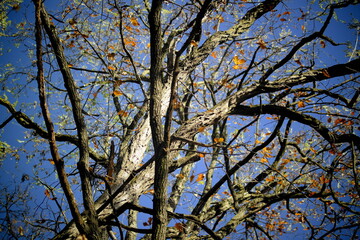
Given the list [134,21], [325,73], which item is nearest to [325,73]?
[325,73]

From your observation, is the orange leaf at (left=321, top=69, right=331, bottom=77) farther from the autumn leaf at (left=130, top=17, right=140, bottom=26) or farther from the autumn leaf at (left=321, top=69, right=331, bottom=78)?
the autumn leaf at (left=130, top=17, right=140, bottom=26)

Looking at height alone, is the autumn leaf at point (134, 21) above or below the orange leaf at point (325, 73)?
above

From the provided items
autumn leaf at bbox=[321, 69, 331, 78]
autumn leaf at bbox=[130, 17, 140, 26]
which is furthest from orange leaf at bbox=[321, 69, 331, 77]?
autumn leaf at bbox=[130, 17, 140, 26]

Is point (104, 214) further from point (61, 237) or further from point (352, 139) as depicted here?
point (352, 139)

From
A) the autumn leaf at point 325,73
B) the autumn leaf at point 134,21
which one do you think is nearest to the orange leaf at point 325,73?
the autumn leaf at point 325,73

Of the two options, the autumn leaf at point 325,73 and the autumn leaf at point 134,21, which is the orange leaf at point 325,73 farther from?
the autumn leaf at point 134,21

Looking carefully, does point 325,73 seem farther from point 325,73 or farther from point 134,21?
point 134,21

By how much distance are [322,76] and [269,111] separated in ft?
2.81

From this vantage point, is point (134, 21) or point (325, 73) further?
Answer: point (134, 21)

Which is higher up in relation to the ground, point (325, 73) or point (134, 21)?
point (134, 21)

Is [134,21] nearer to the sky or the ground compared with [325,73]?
nearer to the sky

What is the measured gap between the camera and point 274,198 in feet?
12.3

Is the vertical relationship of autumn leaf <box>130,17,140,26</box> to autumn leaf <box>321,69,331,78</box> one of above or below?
above

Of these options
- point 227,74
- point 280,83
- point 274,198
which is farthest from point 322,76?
point 227,74
